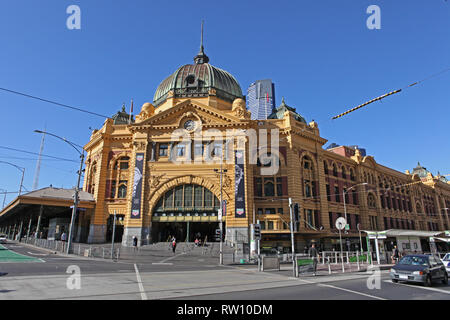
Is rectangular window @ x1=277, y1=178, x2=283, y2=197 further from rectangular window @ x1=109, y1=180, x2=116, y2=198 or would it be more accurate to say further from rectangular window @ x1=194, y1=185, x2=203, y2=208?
rectangular window @ x1=109, y1=180, x2=116, y2=198

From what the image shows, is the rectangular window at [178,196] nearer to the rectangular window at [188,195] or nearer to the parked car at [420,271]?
the rectangular window at [188,195]

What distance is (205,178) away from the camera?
137 feet

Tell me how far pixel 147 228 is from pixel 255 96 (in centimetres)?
13548

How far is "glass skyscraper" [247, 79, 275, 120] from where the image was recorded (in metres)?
152

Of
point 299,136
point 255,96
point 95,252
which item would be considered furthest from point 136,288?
point 255,96

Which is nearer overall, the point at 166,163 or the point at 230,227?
the point at 230,227

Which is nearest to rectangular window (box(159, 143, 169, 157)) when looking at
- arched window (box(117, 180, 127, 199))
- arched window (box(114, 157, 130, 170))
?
arched window (box(114, 157, 130, 170))

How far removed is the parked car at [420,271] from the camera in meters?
14.5

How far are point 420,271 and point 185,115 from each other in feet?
117

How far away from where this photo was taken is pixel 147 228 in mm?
40750

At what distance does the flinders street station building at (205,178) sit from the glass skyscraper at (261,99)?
334 feet

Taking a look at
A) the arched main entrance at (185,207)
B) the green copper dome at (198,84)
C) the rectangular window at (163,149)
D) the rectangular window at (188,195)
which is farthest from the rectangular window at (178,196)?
the green copper dome at (198,84)

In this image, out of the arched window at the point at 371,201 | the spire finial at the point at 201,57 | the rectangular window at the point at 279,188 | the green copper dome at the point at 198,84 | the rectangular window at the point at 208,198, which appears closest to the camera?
the rectangular window at the point at 208,198
